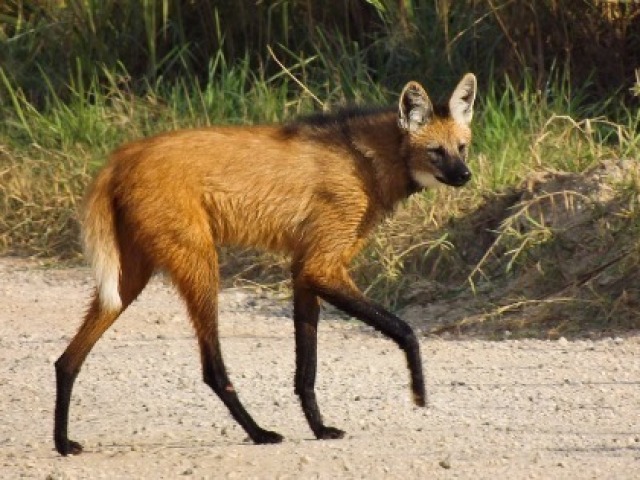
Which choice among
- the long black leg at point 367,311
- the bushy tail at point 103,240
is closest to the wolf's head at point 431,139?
the long black leg at point 367,311

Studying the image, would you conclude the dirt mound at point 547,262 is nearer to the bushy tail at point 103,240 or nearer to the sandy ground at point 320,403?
the sandy ground at point 320,403

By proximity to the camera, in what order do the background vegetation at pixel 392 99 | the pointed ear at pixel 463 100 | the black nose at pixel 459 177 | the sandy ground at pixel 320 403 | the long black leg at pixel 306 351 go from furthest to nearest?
the background vegetation at pixel 392 99, the pointed ear at pixel 463 100, the black nose at pixel 459 177, the long black leg at pixel 306 351, the sandy ground at pixel 320 403

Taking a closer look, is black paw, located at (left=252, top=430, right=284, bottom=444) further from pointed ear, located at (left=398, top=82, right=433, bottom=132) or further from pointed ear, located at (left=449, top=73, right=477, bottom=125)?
pointed ear, located at (left=449, top=73, right=477, bottom=125)

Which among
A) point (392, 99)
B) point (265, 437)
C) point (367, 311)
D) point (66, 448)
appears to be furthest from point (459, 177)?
point (392, 99)

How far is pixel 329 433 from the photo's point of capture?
18.8 feet

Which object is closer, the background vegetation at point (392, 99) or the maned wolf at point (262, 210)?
the maned wolf at point (262, 210)

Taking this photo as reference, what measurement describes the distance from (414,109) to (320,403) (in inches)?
47.5

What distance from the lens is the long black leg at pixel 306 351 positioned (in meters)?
5.88

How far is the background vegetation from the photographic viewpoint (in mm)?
8180

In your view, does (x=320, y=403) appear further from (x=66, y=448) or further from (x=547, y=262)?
(x=547, y=262)

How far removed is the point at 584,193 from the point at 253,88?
2836 millimetres

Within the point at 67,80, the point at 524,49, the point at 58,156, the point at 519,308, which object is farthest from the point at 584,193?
the point at 67,80

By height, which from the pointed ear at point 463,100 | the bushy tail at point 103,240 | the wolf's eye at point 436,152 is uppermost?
the pointed ear at point 463,100

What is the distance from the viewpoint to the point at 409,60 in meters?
10.8
